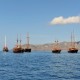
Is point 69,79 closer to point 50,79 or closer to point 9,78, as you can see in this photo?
point 50,79

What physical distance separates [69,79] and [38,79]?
4.83 m

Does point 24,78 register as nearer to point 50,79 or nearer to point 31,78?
point 31,78

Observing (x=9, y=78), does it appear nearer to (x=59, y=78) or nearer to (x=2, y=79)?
(x=2, y=79)

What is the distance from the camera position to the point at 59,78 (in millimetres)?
49531

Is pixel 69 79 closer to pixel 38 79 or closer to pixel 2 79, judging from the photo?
pixel 38 79

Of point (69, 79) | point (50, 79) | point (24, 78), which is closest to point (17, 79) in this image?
point (24, 78)

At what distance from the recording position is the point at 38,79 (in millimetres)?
48562

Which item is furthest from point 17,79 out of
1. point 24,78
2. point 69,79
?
point 69,79

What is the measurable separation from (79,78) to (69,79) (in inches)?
72.5

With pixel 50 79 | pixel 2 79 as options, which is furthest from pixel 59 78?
pixel 2 79

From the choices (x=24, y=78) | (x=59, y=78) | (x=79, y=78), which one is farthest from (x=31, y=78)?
(x=79, y=78)

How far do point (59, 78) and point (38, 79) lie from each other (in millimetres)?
3485

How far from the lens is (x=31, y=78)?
164 feet

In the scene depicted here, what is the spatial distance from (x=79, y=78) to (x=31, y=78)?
7691 millimetres
